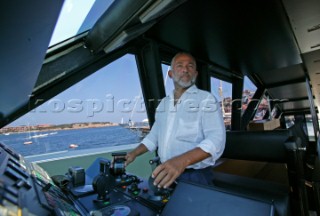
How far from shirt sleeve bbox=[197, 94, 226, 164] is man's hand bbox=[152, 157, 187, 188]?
0.68 ft

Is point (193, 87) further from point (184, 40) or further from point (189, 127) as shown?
point (184, 40)

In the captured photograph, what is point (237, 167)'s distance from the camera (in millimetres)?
2760

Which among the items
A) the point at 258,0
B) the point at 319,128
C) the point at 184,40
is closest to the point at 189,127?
the point at 258,0

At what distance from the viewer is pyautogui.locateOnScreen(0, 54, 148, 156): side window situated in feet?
7.47

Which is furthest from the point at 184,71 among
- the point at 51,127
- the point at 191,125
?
the point at 51,127

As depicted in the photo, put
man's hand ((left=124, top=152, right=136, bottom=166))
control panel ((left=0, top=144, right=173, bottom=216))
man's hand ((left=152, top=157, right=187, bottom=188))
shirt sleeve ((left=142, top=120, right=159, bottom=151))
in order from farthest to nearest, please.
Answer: shirt sleeve ((left=142, top=120, right=159, bottom=151)), man's hand ((left=124, top=152, right=136, bottom=166)), man's hand ((left=152, top=157, right=187, bottom=188)), control panel ((left=0, top=144, right=173, bottom=216))

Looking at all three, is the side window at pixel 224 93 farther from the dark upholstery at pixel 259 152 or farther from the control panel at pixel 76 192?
the control panel at pixel 76 192

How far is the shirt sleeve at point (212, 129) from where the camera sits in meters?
0.93

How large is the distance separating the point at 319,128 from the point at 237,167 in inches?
70.0

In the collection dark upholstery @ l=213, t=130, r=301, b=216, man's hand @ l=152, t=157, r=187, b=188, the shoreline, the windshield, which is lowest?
dark upholstery @ l=213, t=130, r=301, b=216

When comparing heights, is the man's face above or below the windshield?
below

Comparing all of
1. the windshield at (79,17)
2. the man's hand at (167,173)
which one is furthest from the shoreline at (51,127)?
the man's hand at (167,173)

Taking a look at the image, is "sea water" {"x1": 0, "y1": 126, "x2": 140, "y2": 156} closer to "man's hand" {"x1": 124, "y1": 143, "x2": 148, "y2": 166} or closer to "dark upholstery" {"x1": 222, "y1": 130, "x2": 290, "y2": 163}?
"man's hand" {"x1": 124, "y1": 143, "x2": 148, "y2": 166}

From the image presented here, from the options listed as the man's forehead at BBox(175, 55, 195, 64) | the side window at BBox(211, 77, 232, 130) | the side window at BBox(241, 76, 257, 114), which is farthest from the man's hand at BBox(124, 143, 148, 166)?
the side window at BBox(241, 76, 257, 114)
